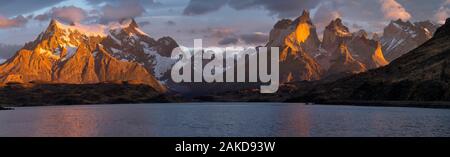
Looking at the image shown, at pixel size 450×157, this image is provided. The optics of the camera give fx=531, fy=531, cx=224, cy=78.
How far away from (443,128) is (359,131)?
2364cm
